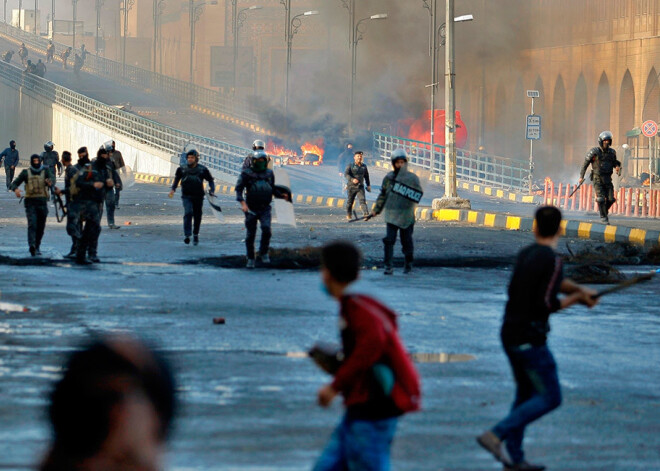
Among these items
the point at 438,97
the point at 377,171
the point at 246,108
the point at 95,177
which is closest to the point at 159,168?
the point at 377,171

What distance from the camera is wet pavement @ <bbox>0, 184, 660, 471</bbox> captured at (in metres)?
7.03

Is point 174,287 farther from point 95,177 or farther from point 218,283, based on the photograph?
point 95,177

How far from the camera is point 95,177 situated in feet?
58.9

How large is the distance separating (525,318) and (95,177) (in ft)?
39.8

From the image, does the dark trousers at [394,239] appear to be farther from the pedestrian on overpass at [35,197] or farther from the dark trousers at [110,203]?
the dark trousers at [110,203]

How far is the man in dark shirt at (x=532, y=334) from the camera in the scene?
643cm

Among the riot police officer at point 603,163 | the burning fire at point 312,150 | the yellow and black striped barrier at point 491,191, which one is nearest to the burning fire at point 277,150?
the burning fire at point 312,150

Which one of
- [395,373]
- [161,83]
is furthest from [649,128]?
[161,83]

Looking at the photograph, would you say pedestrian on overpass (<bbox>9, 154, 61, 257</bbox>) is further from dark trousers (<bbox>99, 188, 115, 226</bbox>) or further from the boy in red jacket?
the boy in red jacket

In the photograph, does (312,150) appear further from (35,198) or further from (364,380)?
(364,380)

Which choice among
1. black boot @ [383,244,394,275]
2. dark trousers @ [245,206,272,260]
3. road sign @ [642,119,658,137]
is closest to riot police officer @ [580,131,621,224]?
black boot @ [383,244,394,275]

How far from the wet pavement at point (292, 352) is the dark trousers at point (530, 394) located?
0.25 m

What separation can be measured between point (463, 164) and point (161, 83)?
47101mm

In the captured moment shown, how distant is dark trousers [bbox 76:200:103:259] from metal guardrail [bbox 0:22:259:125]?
58.0m
